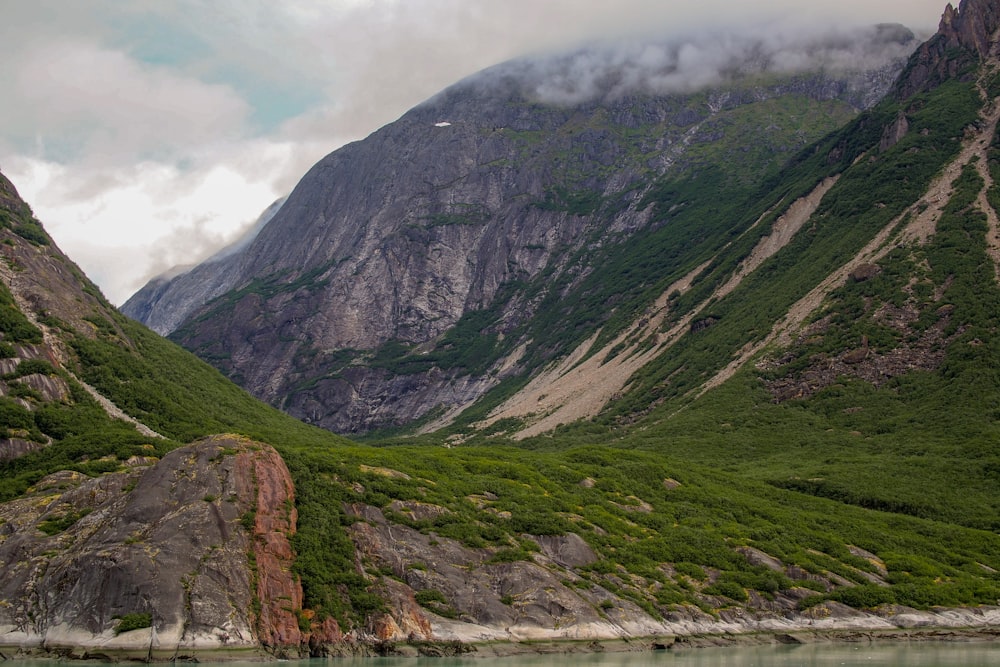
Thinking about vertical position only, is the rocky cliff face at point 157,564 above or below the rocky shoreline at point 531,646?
above

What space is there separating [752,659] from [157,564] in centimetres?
3764

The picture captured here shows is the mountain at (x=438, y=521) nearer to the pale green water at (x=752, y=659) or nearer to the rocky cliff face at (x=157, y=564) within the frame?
the rocky cliff face at (x=157, y=564)

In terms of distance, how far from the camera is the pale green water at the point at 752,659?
2157 inches

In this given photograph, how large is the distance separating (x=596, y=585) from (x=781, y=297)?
139 metres

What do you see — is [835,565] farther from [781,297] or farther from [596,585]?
[781,297]

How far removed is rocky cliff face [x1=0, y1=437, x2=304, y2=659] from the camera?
177 feet

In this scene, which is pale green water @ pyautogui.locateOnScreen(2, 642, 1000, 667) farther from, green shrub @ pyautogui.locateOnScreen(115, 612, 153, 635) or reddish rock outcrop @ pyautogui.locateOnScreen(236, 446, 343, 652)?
reddish rock outcrop @ pyautogui.locateOnScreen(236, 446, 343, 652)

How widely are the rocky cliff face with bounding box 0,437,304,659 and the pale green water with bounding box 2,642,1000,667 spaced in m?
2.37

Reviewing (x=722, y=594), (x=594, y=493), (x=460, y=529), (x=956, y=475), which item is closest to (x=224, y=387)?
(x=594, y=493)

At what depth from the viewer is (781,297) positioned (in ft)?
643

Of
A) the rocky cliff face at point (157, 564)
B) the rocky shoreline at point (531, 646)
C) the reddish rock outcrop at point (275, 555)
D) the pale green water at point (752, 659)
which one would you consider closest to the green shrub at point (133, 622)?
the rocky cliff face at point (157, 564)

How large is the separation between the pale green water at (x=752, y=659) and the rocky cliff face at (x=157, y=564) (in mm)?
2374

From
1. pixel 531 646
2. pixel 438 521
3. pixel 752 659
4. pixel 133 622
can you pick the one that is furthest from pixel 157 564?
pixel 752 659

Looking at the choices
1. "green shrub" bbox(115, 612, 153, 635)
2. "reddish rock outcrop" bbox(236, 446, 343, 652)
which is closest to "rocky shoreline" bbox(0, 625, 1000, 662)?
"green shrub" bbox(115, 612, 153, 635)
